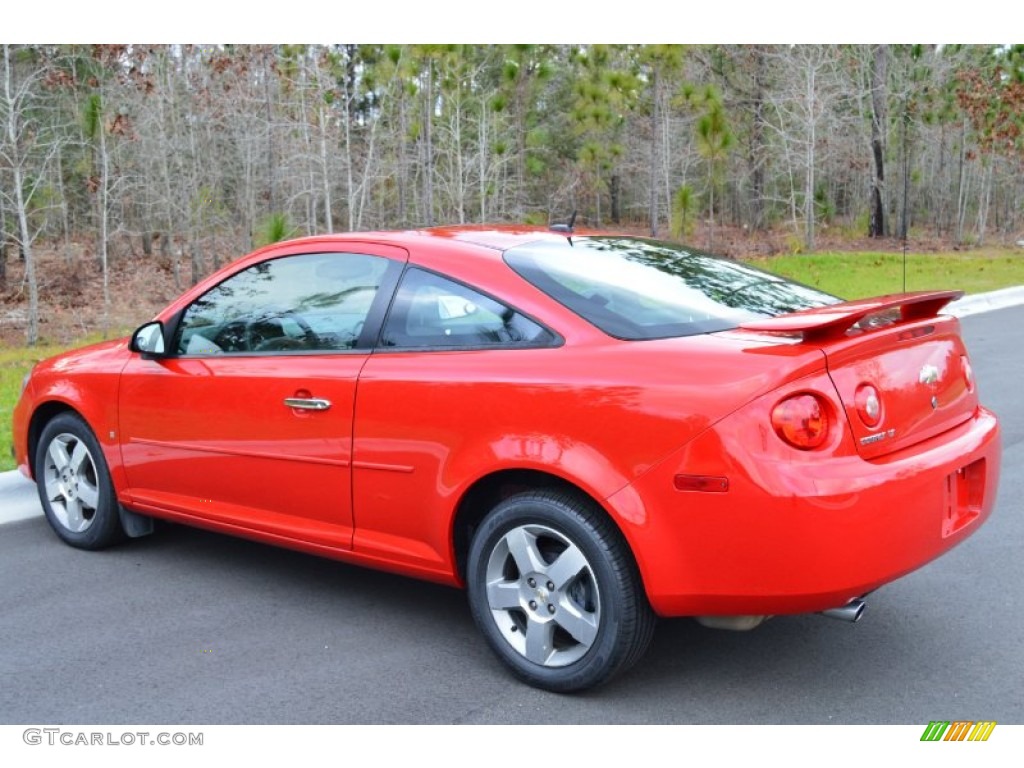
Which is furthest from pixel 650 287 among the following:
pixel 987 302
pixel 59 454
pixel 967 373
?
pixel 987 302

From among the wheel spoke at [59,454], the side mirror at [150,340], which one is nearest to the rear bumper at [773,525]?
the side mirror at [150,340]

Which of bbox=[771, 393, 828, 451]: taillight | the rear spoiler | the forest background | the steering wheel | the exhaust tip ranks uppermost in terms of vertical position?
the forest background

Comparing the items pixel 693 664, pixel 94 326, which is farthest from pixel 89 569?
pixel 94 326

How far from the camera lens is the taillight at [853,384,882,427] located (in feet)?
10.3

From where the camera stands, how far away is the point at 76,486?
5.12 meters

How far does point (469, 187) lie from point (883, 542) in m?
23.8

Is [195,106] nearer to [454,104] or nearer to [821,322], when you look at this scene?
[454,104]

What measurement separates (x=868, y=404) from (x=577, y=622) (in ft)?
3.73

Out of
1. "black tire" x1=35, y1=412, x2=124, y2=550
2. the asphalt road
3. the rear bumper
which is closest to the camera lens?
the rear bumper

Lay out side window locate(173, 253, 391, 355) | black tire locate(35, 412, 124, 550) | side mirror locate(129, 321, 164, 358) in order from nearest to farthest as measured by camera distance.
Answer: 1. side window locate(173, 253, 391, 355)
2. side mirror locate(129, 321, 164, 358)
3. black tire locate(35, 412, 124, 550)

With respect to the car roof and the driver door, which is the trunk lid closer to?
the car roof

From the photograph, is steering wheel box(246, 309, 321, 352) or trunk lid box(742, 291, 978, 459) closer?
trunk lid box(742, 291, 978, 459)

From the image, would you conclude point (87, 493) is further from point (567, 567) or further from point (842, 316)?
point (842, 316)

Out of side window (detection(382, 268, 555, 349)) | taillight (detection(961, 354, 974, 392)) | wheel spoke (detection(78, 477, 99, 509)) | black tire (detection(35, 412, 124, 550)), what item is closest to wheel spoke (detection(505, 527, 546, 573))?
side window (detection(382, 268, 555, 349))
